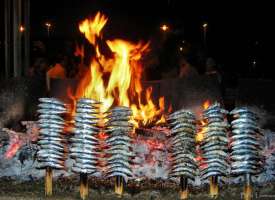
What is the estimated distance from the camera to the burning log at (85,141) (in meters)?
7.75

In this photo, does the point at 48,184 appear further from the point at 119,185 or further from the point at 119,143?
the point at 119,143

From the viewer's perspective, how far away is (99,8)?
12773mm

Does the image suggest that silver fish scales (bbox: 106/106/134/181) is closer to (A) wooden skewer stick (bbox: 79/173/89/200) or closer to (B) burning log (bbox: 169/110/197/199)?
(A) wooden skewer stick (bbox: 79/173/89/200)

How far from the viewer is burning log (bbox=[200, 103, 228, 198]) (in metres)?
7.75

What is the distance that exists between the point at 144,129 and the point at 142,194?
120cm

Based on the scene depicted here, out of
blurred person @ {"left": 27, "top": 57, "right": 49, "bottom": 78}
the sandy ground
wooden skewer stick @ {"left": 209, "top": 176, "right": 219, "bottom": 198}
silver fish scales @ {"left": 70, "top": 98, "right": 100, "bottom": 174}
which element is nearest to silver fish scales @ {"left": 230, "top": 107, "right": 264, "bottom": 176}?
wooden skewer stick @ {"left": 209, "top": 176, "right": 219, "bottom": 198}

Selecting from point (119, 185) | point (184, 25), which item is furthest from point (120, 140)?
point (184, 25)

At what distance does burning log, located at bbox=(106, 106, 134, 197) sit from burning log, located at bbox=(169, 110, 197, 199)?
1.76 feet

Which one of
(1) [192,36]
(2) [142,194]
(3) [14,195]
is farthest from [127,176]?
(1) [192,36]

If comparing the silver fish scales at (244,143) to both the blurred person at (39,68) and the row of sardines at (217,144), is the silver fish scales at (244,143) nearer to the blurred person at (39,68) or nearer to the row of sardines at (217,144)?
the row of sardines at (217,144)

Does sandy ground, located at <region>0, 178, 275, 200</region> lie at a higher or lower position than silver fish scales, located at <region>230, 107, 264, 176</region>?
lower

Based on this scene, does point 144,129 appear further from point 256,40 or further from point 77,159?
point 256,40

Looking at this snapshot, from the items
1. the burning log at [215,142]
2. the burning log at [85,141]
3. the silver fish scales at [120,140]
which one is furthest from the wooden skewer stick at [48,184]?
the burning log at [215,142]

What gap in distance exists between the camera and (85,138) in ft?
25.6
